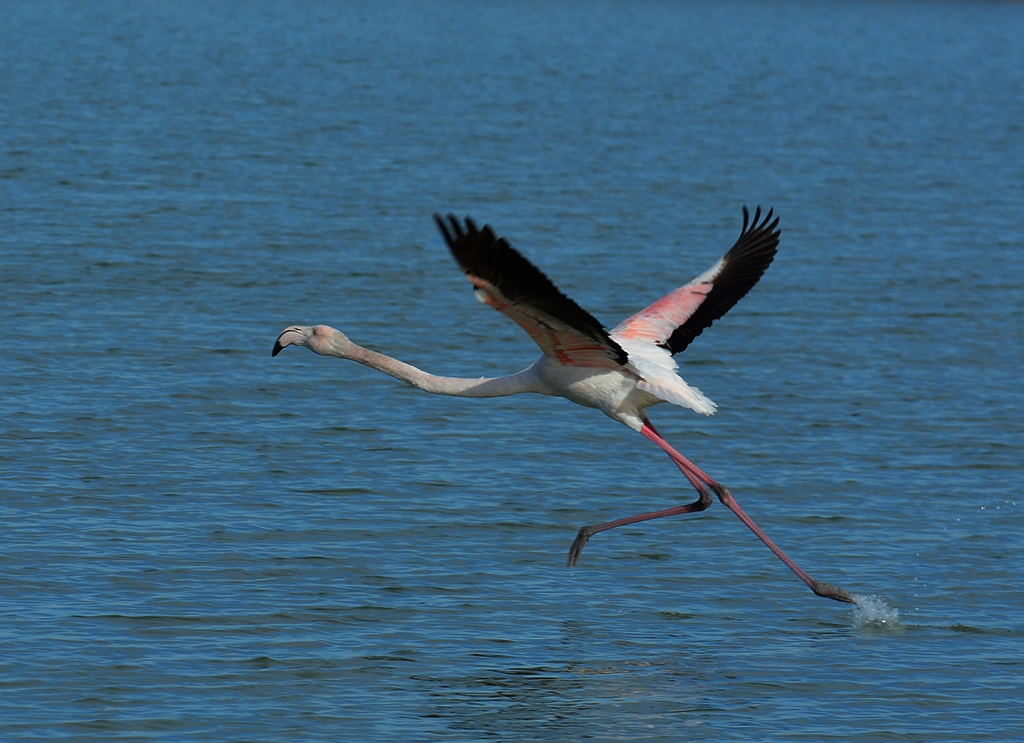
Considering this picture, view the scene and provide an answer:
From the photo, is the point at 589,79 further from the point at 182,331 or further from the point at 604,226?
the point at 182,331

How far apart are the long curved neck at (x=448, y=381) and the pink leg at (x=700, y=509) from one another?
0.91m

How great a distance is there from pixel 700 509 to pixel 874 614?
1447mm

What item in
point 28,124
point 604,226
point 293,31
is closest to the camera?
point 604,226

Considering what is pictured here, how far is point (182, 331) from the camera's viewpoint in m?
17.8

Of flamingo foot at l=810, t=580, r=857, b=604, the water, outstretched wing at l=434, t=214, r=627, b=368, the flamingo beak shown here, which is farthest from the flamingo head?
flamingo foot at l=810, t=580, r=857, b=604

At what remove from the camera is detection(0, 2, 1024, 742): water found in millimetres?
9562

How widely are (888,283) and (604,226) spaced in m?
4.74

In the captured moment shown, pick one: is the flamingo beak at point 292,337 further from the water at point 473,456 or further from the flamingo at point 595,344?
the water at point 473,456

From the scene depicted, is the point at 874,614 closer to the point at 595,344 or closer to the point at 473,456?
the point at 595,344

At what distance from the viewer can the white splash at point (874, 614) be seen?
10.8 m

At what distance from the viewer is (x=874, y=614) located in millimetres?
10836

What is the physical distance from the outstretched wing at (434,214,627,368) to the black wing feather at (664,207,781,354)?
1.47 meters

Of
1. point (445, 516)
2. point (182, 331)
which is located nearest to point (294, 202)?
point (182, 331)

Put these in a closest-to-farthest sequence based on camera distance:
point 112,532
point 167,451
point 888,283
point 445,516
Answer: point 112,532 < point 445,516 < point 167,451 < point 888,283
